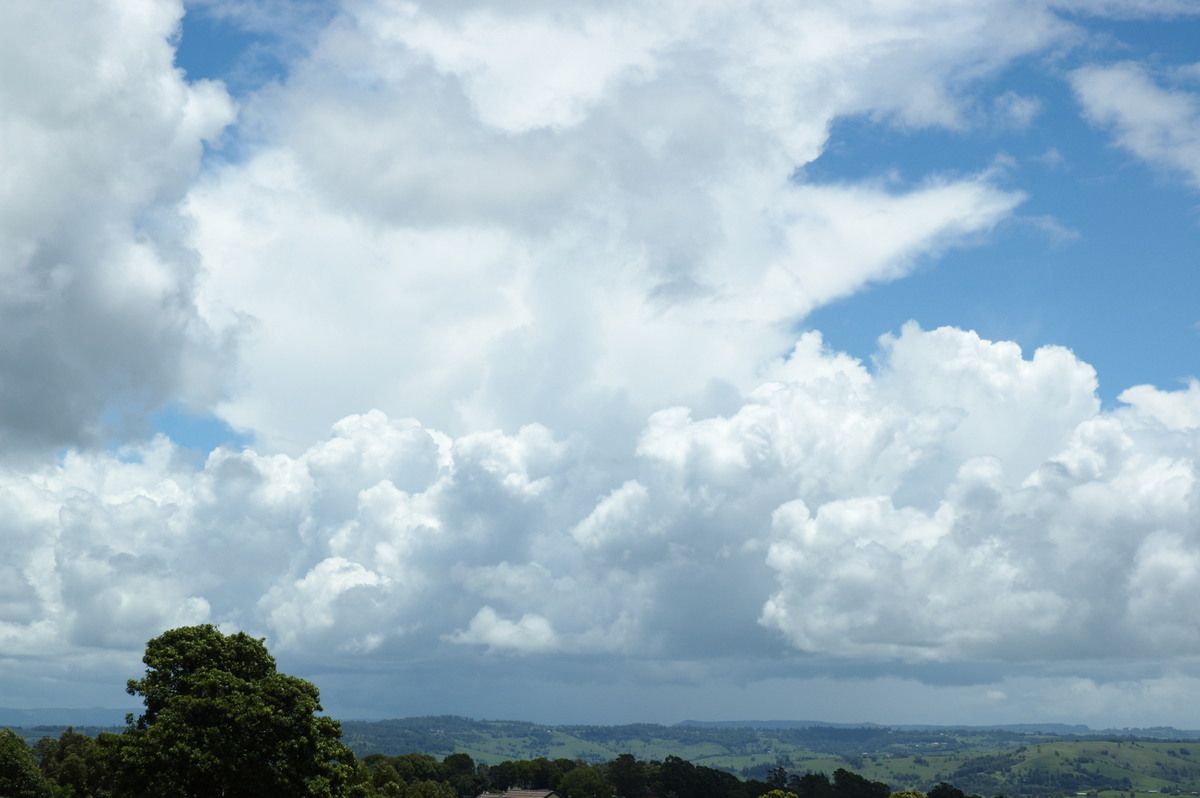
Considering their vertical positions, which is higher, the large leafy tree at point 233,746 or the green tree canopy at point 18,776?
the large leafy tree at point 233,746

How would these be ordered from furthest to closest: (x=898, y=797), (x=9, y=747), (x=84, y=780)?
1. (x=898, y=797)
2. (x=84, y=780)
3. (x=9, y=747)

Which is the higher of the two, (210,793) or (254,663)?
(254,663)

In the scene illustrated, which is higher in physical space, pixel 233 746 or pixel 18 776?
pixel 233 746

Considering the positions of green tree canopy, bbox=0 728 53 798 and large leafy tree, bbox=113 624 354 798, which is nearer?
large leafy tree, bbox=113 624 354 798

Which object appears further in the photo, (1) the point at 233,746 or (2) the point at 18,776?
(2) the point at 18,776

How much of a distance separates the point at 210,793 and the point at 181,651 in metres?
12.7

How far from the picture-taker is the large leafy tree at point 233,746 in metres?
68.9

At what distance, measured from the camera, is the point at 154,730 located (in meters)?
69.4

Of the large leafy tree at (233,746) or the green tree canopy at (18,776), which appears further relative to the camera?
the green tree canopy at (18,776)

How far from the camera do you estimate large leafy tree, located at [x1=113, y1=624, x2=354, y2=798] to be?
68938 mm

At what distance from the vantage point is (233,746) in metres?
69.8

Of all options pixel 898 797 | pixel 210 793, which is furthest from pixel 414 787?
pixel 210 793

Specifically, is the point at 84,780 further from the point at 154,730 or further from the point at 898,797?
the point at 898,797

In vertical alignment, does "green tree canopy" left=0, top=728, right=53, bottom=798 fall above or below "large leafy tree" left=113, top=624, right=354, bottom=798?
below
